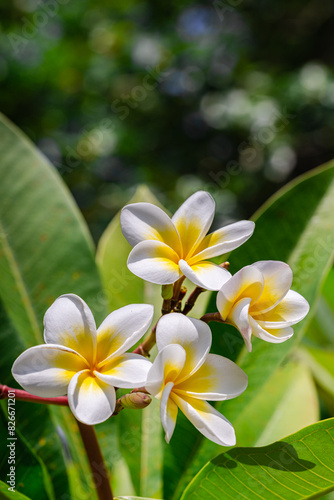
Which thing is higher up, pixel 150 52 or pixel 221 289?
pixel 221 289

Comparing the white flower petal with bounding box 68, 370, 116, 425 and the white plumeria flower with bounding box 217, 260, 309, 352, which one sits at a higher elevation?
the white plumeria flower with bounding box 217, 260, 309, 352

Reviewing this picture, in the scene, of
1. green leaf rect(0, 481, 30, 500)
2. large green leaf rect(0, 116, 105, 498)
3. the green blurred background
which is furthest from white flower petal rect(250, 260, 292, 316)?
the green blurred background

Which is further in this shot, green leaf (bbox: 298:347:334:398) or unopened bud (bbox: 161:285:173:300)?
green leaf (bbox: 298:347:334:398)

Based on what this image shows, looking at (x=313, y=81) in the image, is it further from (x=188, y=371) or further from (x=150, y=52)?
(x=188, y=371)

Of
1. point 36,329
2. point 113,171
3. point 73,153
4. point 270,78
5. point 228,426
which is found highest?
point 228,426

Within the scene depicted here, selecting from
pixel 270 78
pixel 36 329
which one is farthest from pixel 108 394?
pixel 270 78

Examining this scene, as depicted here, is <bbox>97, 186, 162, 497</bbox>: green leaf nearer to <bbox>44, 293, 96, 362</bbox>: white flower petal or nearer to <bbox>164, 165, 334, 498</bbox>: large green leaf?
<bbox>164, 165, 334, 498</bbox>: large green leaf

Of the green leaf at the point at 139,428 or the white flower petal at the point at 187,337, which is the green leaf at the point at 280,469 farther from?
the green leaf at the point at 139,428

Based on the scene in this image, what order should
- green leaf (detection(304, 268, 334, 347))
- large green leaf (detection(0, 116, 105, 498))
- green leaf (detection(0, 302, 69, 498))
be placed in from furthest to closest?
green leaf (detection(304, 268, 334, 347))
large green leaf (detection(0, 116, 105, 498))
green leaf (detection(0, 302, 69, 498))
